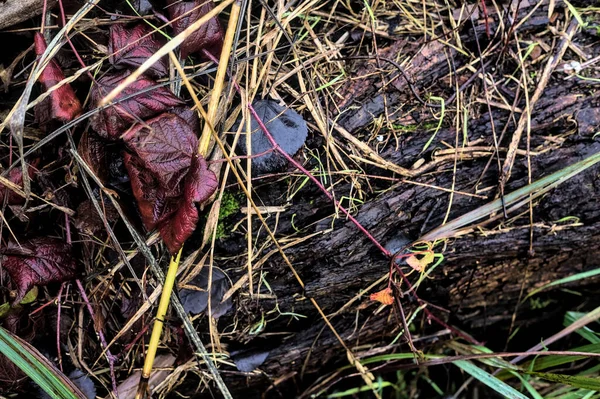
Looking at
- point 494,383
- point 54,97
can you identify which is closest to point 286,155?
point 54,97

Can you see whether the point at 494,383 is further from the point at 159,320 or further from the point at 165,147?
the point at 165,147

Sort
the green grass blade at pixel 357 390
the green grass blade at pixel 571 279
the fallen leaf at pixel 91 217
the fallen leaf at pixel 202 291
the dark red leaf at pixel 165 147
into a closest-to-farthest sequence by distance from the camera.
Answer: the dark red leaf at pixel 165 147
the fallen leaf at pixel 91 217
the fallen leaf at pixel 202 291
the green grass blade at pixel 571 279
the green grass blade at pixel 357 390

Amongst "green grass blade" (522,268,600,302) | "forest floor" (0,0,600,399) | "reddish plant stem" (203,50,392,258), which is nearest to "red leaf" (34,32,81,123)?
"forest floor" (0,0,600,399)

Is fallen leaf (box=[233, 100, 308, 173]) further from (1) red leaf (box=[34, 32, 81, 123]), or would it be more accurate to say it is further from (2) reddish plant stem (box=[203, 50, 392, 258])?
(1) red leaf (box=[34, 32, 81, 123])

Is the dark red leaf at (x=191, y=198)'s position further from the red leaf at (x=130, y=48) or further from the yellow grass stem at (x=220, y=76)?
the red leaf at (x=130, y=48)

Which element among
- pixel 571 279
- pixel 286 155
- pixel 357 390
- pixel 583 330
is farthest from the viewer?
pixel 357 390

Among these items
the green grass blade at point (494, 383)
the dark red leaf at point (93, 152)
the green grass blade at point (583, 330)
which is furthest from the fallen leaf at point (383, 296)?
the dark red leaf at point (93, 152)
